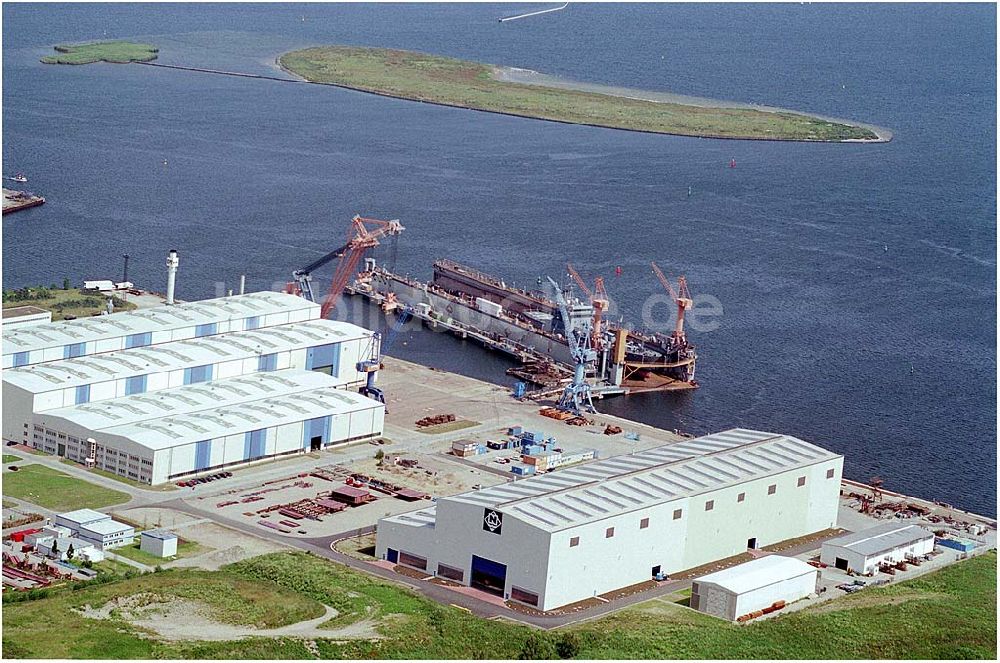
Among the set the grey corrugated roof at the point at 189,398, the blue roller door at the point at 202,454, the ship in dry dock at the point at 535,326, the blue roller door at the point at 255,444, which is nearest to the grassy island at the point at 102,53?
the ship in dry dock at the point at 535,326

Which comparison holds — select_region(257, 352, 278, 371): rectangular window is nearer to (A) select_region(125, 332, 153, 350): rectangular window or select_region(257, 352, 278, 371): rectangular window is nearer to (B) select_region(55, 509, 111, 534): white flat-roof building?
(A) select_region(125, 332, 153, 350): rectangular window

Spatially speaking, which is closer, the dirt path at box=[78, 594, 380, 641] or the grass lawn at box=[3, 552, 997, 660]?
the grass lawn at box=[3, 552, 997, 660]

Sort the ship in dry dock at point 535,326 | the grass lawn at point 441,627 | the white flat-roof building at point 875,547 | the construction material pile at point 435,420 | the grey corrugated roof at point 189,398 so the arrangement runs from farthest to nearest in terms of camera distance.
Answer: the ship in dry dock at point 535,326, the construction material pile at point 435,420, the grey corrugated roof at point 189,398, the white flat-roof building at point 875,547, the grass lawn at point 441,627

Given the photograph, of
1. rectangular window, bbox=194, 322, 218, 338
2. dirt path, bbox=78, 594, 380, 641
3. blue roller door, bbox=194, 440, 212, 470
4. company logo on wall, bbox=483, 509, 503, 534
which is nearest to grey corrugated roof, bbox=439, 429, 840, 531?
company logo on wall, bbox=483, 509, 503, 534

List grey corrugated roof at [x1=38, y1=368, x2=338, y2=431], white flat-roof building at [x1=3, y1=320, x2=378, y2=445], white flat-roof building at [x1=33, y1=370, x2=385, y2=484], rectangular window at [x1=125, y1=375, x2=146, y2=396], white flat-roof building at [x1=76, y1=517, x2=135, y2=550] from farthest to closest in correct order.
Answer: rectangular window at [x1=125, y1=375, x2=146, y2=396]
white flat-roof building at [x1=3, y1=320, x2=378, y2=445]
grey corrugated roof at [x1=38, y1=368, x2=338, y2=431]
white flat-roof building at [x1=33, y1=370, x2=385, y2=484]
white flat-roof building at [x1=76, y1=517, x2=135, y2=550]

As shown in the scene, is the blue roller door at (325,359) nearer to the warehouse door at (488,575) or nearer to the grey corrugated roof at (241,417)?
the grey corrugated roof at (241,417)

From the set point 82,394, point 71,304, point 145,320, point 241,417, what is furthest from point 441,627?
point 71,304
